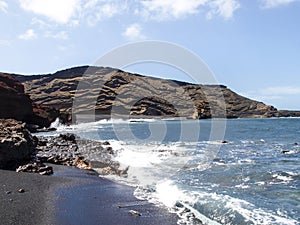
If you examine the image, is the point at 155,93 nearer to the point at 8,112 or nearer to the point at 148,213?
the point at 8,112

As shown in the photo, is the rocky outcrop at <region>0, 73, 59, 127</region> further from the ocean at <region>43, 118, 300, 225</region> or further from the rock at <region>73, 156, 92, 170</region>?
the rock at <region>73, 156, 92, 170</region>

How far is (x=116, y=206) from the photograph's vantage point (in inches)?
438

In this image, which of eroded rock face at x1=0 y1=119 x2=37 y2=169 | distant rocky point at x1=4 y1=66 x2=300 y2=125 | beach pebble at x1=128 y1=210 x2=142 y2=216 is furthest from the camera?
distant rocky point at x1=4 y1=66 x2=300 y2=125

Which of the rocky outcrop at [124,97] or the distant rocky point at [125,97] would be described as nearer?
the rocky outcrop at [124,97]

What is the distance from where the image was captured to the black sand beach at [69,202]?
30.6 ft

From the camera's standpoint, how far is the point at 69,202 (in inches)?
443

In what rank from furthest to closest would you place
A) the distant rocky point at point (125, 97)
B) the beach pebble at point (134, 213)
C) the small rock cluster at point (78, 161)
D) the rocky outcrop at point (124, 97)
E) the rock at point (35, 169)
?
1. the distant rocky point at point (125, 97)
2. the rocky outcrop at point (124, 97)
3. the small rock cluster at point (78, 161)
4. the rock at point (35, 169)
5. the beach pebble at point (134, 213)

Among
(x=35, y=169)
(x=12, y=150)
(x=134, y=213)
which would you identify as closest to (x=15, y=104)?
(x=12, y=150)

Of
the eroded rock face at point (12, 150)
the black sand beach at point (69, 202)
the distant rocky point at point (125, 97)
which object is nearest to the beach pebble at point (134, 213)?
the black sand beach at point (69, 202)

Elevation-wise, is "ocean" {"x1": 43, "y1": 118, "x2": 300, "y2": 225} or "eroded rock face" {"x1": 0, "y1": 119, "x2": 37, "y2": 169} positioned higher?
"eroded rock face" {"x1": 0, "y1": 119, "x2": 37, "y2": 169}

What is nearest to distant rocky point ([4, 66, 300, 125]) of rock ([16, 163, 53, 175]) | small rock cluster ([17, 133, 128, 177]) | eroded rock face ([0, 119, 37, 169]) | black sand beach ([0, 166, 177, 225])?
small rock cluster ([17, 133, 128, 177])

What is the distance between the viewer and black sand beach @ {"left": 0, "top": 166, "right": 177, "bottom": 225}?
9.34 meters

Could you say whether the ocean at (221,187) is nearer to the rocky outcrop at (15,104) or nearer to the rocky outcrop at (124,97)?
the rocky outcrop at (15,104)

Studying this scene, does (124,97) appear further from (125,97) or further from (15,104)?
(15,104)
